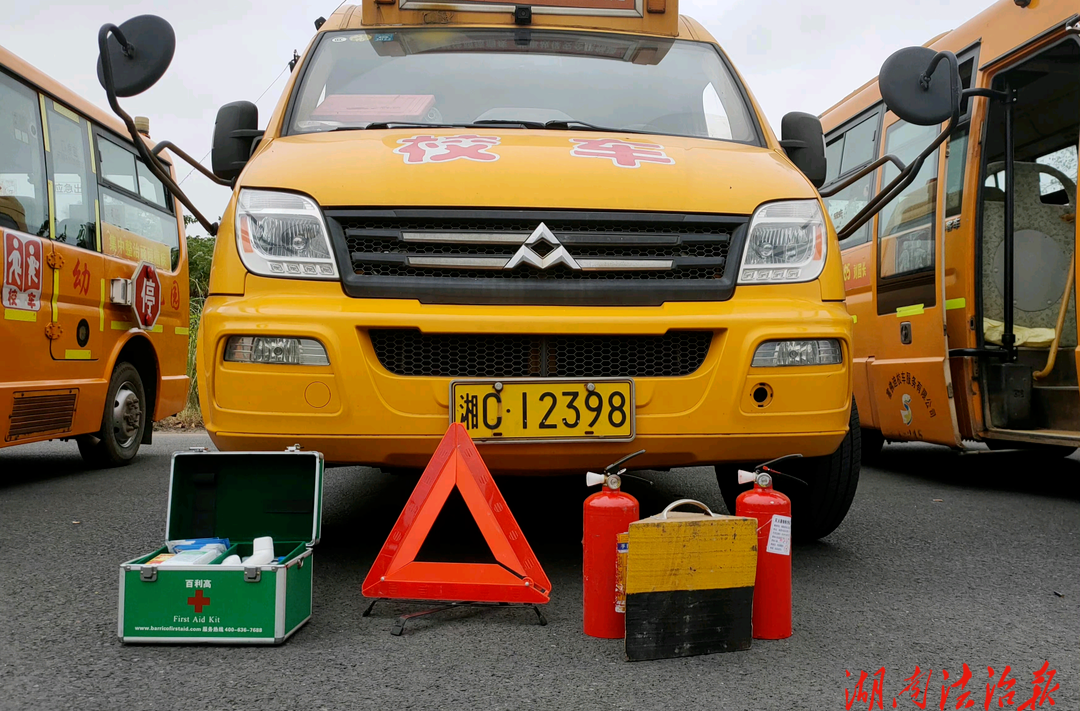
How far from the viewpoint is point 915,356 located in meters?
5.65

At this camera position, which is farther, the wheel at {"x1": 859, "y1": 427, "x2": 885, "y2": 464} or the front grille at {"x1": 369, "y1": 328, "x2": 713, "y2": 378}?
the wheel at {"x1": 859, "y1": 427, "x2": 885, "y2": 464}

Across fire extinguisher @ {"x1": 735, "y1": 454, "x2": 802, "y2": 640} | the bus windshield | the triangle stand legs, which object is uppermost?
the bus windshield

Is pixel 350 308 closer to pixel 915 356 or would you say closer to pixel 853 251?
pixel 915 356

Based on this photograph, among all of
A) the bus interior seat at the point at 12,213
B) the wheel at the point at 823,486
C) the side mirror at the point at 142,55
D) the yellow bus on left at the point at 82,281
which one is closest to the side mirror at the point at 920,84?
the wheel at the point at 823,486

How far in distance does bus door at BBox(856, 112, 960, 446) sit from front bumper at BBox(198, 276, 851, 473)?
8.61ft

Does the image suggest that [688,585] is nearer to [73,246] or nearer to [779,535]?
[779,535]

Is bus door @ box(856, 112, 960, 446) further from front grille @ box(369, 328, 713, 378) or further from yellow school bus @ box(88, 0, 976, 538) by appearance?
front grille @ box(369, 328, 713, 378)

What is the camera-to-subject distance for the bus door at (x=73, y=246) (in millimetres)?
5473

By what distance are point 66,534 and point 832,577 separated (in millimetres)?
2987

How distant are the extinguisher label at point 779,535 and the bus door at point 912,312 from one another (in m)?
3.11

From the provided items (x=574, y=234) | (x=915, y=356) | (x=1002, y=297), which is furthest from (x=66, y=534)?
Result: (x=1002, y=297)

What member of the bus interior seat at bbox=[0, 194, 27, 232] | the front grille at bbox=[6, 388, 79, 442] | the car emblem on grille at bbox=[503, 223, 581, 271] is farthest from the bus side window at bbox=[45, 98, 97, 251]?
the car emblem on grille at bbox=[503, 223, 581, 271]

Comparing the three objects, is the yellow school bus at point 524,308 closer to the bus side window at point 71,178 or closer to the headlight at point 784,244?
the headlight at point 784,244

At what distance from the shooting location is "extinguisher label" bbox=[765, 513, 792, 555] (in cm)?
262
